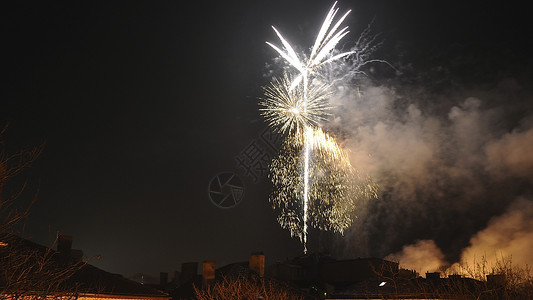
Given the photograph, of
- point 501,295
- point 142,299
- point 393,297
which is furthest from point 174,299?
point 501,295

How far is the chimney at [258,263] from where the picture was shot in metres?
39.0

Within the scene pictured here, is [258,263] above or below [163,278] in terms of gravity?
above

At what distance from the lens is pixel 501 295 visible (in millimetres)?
21031

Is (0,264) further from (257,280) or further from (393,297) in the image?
(257,280)

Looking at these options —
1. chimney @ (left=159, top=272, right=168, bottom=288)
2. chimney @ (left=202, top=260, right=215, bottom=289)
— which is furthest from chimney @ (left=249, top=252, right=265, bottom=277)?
chimney @ (left=159, top=272, right=168, bottom=288)

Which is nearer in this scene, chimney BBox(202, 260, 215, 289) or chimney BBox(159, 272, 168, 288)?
chimney BBox(202, 260, 215, 289)

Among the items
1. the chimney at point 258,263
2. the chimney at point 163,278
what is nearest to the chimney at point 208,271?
the chimney at point 258,263

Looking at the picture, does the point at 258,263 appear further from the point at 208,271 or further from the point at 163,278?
the point at 163,278

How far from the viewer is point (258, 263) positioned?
3922 centimetres

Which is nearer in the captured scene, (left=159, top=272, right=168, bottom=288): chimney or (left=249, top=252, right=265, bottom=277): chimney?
(left=249, top=252, right=265, bottom=277): chimney

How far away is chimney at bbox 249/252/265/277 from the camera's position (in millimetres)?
38969

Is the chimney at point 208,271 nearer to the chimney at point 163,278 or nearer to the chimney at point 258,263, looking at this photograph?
the chimney at point 258,263

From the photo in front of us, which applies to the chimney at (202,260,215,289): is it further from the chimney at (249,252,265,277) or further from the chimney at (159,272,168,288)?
the chimney at (159,272,168,288)

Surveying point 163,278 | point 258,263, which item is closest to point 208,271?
point 258,263
